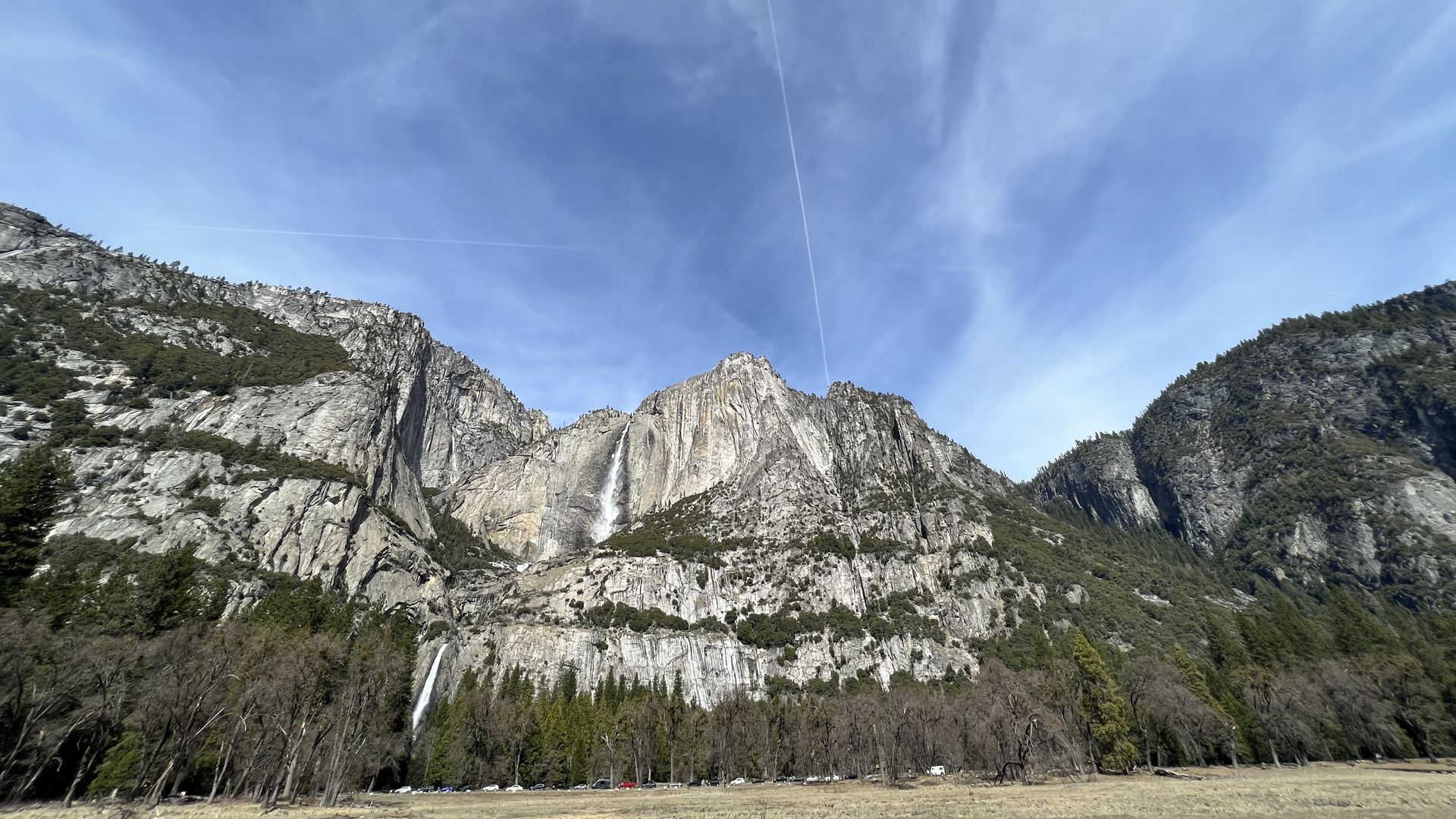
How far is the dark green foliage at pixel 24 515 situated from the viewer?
37.8 m

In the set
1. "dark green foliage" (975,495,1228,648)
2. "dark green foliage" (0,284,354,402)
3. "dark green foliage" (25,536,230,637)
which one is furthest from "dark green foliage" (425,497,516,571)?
"dark green foliage" (975,495,1228,648)

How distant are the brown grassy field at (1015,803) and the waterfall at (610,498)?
13146 cm

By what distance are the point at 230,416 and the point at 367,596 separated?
46.1m

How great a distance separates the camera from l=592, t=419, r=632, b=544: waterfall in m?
178

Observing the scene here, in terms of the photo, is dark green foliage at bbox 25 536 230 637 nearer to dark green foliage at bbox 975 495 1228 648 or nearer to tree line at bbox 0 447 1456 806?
tree line at bbox 0 447 1456 806

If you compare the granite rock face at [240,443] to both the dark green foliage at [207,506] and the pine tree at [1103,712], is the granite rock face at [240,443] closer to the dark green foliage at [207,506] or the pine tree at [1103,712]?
the dark green foliage at [207,506]

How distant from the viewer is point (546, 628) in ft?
356

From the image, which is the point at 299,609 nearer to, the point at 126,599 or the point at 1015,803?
the point at 126,599

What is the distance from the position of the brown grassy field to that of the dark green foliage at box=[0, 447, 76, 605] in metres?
18.0

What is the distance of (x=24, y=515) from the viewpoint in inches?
1555

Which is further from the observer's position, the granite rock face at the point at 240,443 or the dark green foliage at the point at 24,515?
the granite rock face at the point at 240,443

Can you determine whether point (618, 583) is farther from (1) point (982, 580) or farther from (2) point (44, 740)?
(2) point (44, 740)

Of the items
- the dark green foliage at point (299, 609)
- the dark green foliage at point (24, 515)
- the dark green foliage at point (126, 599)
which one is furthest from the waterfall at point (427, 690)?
the dark green foliage at point (24, 515)

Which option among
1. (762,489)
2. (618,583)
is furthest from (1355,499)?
(618,583)
